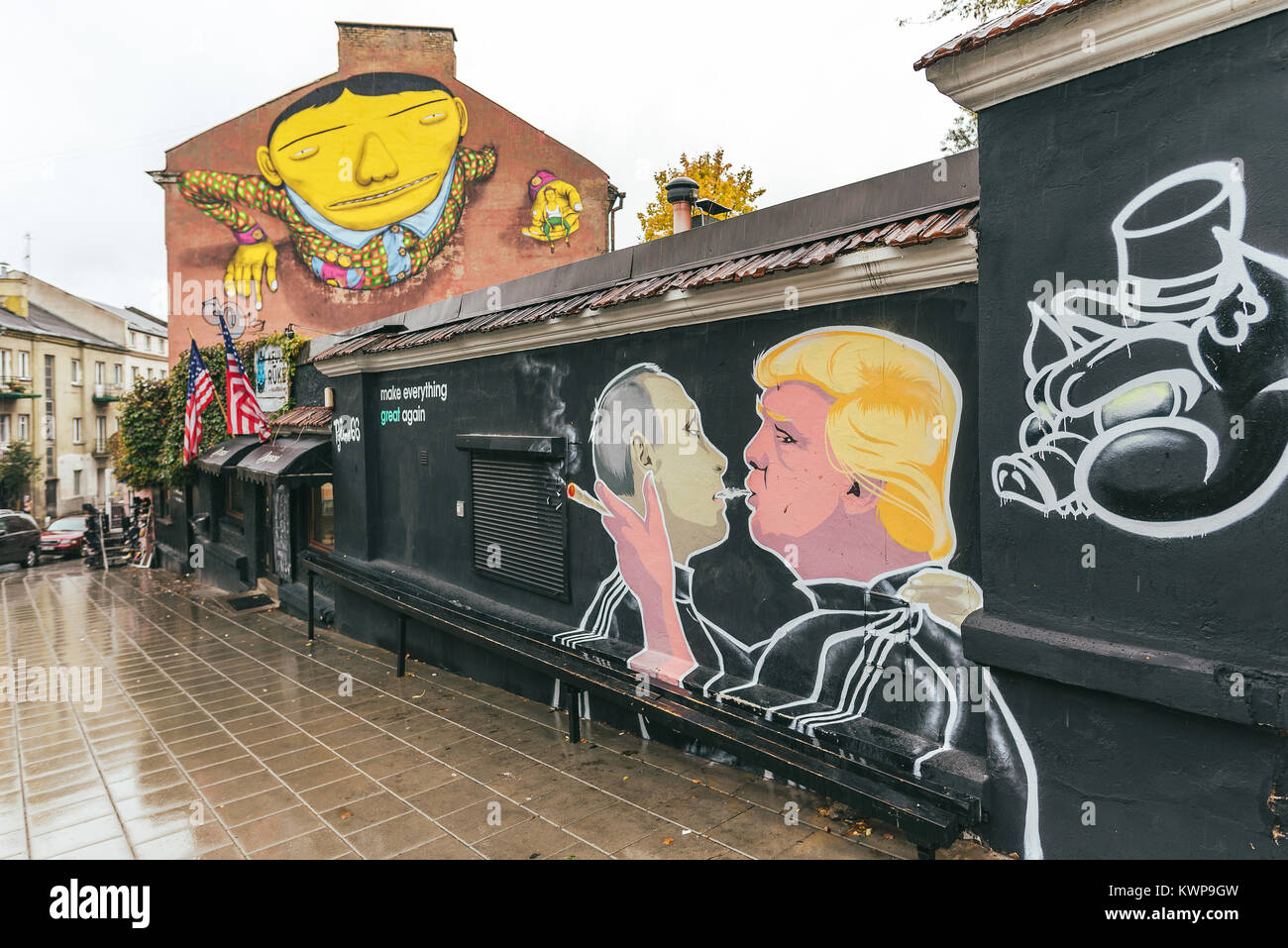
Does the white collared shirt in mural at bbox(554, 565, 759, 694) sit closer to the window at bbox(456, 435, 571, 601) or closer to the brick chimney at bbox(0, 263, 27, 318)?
the window at bbox(456, 435, 571, 601)

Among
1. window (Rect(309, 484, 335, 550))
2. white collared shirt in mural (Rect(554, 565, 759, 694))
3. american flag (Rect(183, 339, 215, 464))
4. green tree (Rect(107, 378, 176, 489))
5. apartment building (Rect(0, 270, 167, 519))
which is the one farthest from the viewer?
apartment building (Rect(0, 270, 167, 519))

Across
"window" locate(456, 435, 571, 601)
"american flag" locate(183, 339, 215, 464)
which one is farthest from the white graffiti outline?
"american flag" locate(183, 339, 215, 464)

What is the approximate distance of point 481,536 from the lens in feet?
25.8

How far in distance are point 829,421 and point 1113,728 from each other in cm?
210

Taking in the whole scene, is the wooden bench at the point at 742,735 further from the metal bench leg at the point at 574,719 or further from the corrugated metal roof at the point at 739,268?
the corrugated metal roof at the point at 739,268

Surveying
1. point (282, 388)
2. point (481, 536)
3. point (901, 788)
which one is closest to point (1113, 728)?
point (901, 788)

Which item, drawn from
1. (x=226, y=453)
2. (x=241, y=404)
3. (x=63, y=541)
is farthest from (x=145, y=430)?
(x=241, y=404)

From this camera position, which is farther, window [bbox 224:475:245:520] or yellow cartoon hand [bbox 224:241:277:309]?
yellow cartoon hand [bbox 224:241:277:309]

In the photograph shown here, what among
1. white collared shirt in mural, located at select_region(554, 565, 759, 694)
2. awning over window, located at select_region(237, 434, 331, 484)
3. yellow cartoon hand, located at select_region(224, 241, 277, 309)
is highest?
yellow cartoon hand, located at select_region(224, 241, 277, 309)

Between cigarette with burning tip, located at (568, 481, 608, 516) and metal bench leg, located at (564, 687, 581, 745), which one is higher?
cigarette with burning tip, located at (568, 481, 608, 516)

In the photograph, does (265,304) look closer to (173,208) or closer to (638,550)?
(173,208)

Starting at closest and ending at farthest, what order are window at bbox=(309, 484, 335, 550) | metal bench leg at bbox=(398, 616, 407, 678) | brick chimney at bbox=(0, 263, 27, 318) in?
metal bench leg at bbox=(398, 616, 407, 678), window at bbox=(309, 484, 335, 550), brick chimney at bbox=(0, 263, 27, 318)

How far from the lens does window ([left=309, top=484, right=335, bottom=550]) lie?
12.2 m

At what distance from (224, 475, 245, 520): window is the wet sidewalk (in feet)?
25.1
